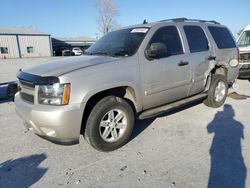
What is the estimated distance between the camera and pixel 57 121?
2916mm

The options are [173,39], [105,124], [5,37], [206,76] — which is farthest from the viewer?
[5,37]

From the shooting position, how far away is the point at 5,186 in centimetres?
270

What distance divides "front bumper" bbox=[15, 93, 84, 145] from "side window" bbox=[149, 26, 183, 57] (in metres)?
1.95

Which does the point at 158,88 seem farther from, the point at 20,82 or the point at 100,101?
the point at 20,82

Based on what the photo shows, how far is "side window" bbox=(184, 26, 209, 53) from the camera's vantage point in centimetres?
459

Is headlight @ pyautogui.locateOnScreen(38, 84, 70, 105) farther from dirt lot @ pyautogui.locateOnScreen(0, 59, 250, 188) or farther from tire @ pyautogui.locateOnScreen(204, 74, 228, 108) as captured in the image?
tire @ pyautogui.locateOnScreen(204, 74, 228, 108)

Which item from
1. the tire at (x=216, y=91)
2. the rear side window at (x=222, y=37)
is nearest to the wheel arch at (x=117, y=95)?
the tire at (x=216, y=91)

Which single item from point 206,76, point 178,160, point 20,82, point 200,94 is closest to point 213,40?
point 206,76

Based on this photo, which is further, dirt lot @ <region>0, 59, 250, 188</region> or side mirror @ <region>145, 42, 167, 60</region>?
side mirror @ <region>145, 42, 167, 60</region>

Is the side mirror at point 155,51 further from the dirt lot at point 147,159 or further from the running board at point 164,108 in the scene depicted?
the dirt lot at point 147,159

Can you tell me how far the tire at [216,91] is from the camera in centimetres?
524

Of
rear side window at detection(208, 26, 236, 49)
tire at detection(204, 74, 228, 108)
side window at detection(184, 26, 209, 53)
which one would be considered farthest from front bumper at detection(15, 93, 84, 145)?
rear side window at detection(208, 26, 236, 49)

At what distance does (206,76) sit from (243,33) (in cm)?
583

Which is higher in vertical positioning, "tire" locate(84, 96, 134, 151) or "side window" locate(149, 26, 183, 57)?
Answer: "side window" locate(149, 26, 183, 57)
